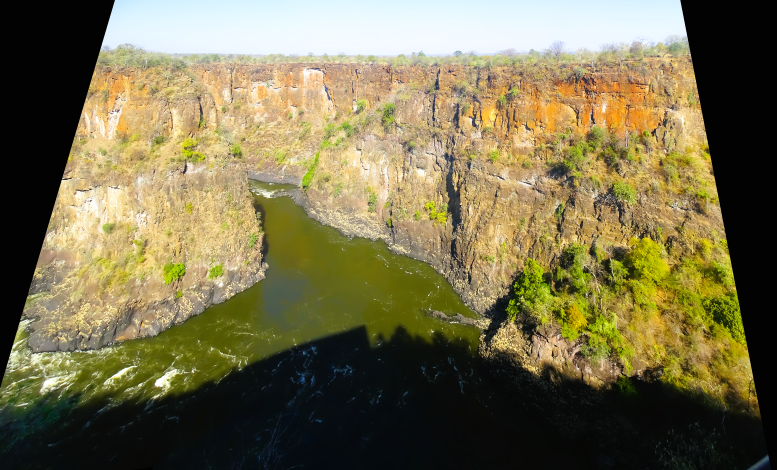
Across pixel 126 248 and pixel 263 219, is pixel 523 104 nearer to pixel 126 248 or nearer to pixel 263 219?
pixel 263 219

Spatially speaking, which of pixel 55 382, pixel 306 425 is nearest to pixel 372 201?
pixel 306 425

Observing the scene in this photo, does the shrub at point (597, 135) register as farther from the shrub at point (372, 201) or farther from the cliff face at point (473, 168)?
the shrub at point (372, 201)

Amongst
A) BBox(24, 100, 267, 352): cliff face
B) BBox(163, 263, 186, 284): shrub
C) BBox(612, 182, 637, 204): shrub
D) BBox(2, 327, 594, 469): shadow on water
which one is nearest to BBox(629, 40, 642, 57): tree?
BBox(612, 182, 637, 204): shrub

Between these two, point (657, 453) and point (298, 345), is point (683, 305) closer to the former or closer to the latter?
point (657, 453)

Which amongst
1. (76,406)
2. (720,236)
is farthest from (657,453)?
(76,406)

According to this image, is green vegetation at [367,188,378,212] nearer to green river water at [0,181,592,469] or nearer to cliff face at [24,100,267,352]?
green river water at [0,181,592,469]
